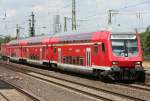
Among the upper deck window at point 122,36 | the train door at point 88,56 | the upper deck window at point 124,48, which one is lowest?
the train door at point 88,56

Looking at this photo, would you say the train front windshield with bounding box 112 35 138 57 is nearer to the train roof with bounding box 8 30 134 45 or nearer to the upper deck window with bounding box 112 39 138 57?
the upper deck window with bounding box 112 39 138 57

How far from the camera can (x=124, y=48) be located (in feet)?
77.0

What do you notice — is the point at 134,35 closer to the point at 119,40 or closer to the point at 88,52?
the point at 119,40

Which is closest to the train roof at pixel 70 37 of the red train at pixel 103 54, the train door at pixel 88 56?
the red train at pixel 103 54

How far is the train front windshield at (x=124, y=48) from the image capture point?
76.5 feet

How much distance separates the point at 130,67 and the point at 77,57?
5926 millimetres

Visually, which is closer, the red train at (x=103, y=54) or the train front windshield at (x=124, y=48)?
the red train at (x=103, y=54)

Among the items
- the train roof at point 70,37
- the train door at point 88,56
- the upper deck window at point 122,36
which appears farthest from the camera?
the train door at point 88,56

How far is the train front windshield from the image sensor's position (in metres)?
23.3

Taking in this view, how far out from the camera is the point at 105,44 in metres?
23.5

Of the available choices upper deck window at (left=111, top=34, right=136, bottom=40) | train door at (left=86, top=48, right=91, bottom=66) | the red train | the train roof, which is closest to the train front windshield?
the red train

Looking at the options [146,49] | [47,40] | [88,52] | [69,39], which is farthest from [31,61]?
[146,49]

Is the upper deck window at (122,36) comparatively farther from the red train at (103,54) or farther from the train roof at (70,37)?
the train roof at (70,37)

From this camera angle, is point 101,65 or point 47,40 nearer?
point 101,65
